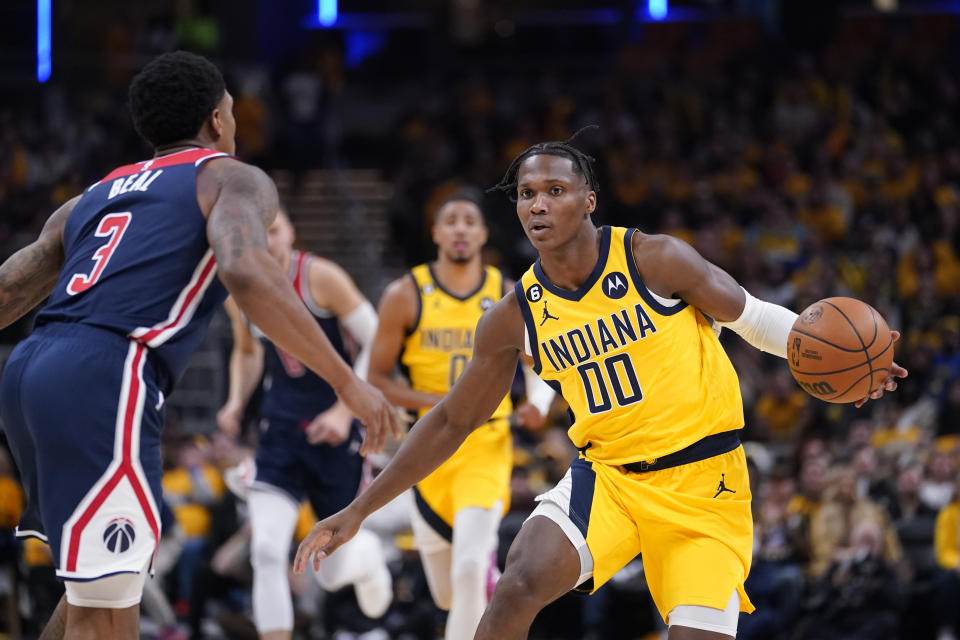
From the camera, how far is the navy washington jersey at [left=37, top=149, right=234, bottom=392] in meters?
3.77

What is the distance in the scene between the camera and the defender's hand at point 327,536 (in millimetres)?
4090

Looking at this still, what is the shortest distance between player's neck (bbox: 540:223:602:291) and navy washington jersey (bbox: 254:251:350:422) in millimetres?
2281

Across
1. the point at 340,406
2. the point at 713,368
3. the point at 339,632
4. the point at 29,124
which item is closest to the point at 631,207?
the point at 339,632

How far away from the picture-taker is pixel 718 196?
15.5 m

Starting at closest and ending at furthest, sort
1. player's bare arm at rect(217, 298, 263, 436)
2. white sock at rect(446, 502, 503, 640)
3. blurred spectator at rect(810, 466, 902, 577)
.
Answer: white sock at rect(446, 502, 503, 640)
player's bare arm at rect(217, 298, 263, 436)
blurred spectator at rect(810, 466, 902, 577)

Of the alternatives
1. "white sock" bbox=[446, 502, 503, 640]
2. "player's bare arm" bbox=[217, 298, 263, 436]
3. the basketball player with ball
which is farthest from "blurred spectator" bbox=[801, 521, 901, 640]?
the basketball player with ball

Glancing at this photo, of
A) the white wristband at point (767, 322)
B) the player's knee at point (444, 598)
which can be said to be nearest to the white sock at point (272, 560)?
the player's knee at point (444, 598)

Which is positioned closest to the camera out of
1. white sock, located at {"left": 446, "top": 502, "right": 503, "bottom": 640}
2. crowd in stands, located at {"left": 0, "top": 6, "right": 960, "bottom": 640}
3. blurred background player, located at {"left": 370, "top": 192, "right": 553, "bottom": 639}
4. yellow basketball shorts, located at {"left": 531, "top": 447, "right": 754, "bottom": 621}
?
yellow basketball shorts, located at {"left": 531, "top": 447, "right": 754, "bottom": 621}

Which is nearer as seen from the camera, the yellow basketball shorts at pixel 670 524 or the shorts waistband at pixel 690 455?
the yellow basketball shorts at pixel 670 524

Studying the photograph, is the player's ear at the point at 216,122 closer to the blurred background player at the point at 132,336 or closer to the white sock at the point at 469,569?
the blurred background player at the point at 132,336

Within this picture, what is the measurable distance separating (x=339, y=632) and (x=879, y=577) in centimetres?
425

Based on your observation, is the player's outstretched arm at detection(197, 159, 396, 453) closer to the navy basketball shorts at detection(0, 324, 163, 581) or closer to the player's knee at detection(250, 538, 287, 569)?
the navy basketball shorts at detection(0, 324, 163, 581)

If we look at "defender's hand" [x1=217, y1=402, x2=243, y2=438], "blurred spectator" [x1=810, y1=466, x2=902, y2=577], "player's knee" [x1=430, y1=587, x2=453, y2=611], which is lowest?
"blurred spectator" [x1=810, y1=466, x2=902, y2=577]

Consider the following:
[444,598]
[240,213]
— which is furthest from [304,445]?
[240,213]
